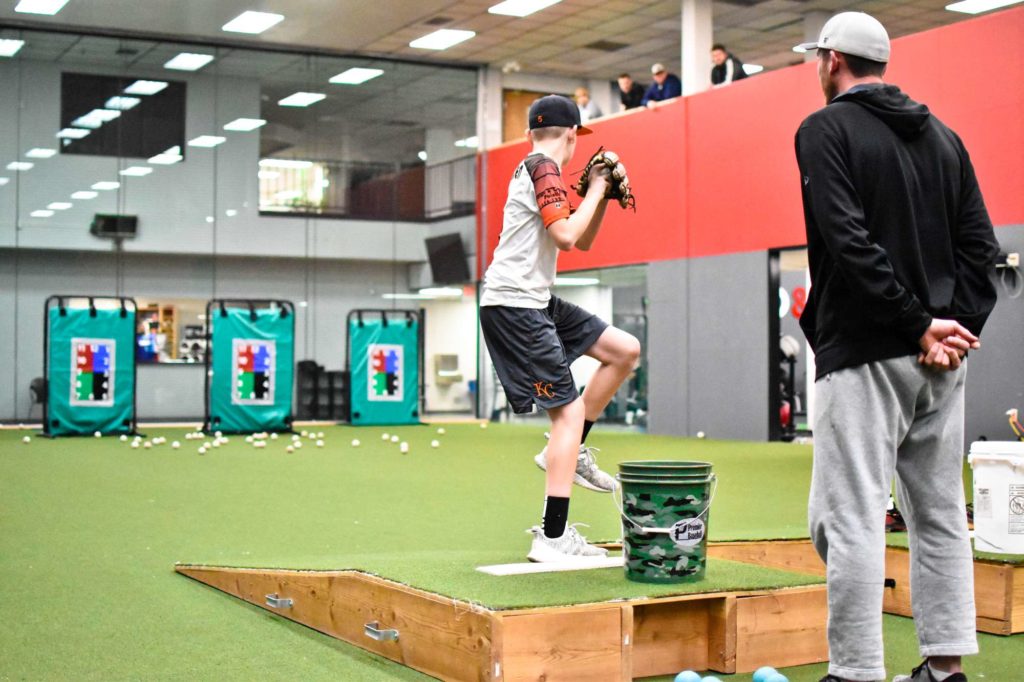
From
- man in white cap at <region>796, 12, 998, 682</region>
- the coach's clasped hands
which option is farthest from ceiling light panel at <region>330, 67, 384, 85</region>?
the coach's clasped hands

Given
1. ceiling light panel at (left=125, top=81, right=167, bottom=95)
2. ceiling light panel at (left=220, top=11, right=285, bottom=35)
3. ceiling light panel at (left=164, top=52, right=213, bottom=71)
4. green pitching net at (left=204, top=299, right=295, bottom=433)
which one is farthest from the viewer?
ceiling light panel at (left=164, top=52, right=213, bottom=71)

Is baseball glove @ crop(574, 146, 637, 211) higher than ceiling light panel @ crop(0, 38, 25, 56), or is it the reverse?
ceiling light panel @ crop(0, 38, 25, 56)

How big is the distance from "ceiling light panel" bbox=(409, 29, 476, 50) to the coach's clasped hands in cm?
1468

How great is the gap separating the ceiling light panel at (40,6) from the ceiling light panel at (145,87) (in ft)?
5.71

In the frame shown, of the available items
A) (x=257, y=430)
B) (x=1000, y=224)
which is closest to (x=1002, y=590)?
(x=1000, y=224)

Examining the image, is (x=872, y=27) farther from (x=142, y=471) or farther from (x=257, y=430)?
(x=257, y=430)

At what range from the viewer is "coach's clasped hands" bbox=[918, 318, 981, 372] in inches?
105

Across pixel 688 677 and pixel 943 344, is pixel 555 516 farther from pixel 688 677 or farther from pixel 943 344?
pixel 943 344

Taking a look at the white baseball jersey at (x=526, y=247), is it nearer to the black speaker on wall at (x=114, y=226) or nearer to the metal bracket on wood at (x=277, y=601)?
the metal bracket on wood at (x=277, y=601)

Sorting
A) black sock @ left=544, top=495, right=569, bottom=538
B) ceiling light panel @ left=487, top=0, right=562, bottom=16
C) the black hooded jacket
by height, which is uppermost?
ceiling light panel @ left=487, top=0, right=562, bottom=16

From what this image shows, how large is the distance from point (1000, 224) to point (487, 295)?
7.93m

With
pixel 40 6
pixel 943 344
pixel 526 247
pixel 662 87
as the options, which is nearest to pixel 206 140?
pixel 40 6

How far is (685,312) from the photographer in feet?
46.9

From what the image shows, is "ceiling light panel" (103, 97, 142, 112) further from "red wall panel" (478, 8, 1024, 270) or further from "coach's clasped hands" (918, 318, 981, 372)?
"coach's clasped hands" (918, 318, 981, 372)
